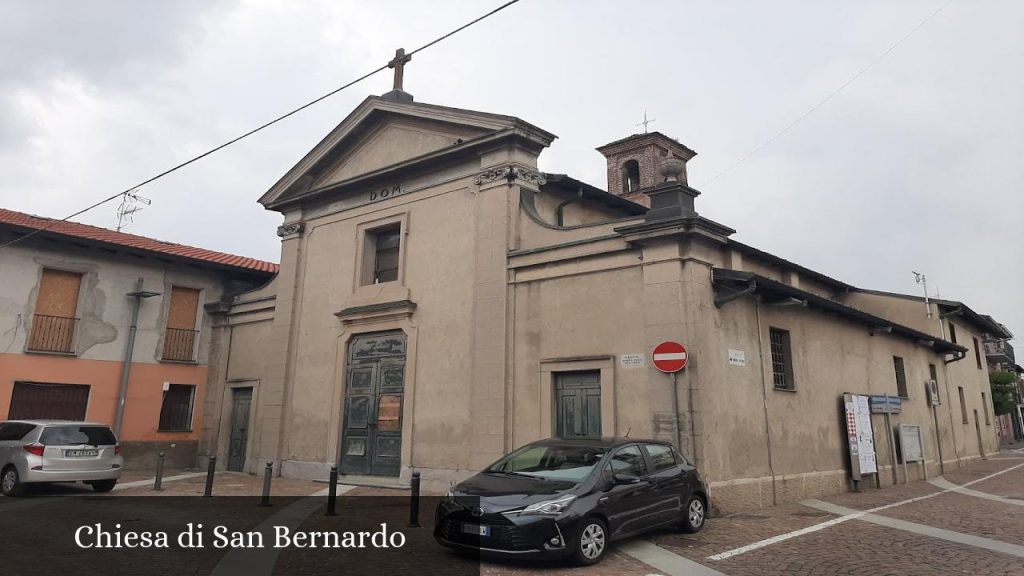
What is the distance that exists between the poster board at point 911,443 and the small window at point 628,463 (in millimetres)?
11200

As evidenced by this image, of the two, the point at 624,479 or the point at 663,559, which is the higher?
the point at 624,479

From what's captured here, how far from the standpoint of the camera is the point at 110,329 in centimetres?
1825

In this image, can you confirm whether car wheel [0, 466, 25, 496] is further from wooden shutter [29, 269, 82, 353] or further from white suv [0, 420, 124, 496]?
wooden shutter [29, 269, 82, 353]

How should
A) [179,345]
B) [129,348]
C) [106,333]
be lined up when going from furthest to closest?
[179,345], [129,348], [106,333]

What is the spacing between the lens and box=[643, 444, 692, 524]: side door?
8508 mm

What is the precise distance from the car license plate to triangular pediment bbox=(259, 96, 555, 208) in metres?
9.34

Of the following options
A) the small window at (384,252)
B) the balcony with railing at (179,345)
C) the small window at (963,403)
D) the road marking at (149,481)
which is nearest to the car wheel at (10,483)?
the road marking at (149,481)

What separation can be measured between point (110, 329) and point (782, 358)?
1749cm

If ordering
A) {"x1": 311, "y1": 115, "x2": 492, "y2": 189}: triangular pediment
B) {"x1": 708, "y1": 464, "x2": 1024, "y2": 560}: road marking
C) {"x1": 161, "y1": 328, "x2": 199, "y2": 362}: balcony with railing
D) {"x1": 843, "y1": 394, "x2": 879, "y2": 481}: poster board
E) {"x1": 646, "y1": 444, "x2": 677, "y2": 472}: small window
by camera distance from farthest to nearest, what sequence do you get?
{"x1": 161, "y1": 328, "x2": 199, "y2": 362}: balcony with railing → {"x1": 311, "y1": 115, "x2": 492, "y2": 189}: triangular pediment → {"x1": 843, "y1": 394, "x2": 879, "y2": 481}: poster board → {"x1": 646, "y1": 444, "x2": 677, "y2": 472}: small window → {"x1": 708, "y1": 464, "x2": 1024, "y2": 560}: road marking

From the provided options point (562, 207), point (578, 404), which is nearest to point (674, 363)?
point (578, 404)

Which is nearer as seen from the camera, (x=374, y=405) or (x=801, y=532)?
(x=801, y=532)

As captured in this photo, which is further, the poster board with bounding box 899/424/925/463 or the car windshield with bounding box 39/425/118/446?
the poster board with bounding box 899/424/925/463

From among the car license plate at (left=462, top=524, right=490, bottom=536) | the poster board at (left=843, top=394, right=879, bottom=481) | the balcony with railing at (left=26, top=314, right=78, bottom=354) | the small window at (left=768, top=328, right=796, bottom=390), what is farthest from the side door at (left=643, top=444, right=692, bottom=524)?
the balcony with railing at (left=26, top=314, right=78, bottom=354)

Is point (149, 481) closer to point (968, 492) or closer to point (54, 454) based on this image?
point (54, 454)
